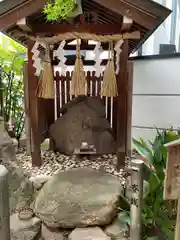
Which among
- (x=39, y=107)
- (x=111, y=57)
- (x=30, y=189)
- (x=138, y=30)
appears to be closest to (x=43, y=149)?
(x=39, y=107)

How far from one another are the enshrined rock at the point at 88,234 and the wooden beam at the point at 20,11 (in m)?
1.79

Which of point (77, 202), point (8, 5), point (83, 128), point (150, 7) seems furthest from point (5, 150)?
point (150, 7)

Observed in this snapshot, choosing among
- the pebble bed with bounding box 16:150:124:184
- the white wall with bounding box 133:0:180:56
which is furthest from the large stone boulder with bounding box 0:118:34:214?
the white wall with bounding box 133:0:180:56

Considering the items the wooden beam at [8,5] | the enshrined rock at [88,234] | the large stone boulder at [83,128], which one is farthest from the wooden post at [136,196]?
the wooden beam at [8,5]

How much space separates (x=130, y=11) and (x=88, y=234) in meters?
1.75

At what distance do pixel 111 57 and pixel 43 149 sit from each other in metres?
1.51

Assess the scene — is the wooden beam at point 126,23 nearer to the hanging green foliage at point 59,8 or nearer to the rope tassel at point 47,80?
the hanging green foliage at point 59,8

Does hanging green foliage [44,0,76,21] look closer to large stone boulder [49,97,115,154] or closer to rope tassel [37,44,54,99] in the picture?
rope tassel [37,44,54,99]

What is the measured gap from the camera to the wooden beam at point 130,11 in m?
1.93

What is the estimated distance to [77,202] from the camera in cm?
178

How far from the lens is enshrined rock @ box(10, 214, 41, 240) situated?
167 centimetres

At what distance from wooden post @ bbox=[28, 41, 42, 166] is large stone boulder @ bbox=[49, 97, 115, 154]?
447 millimetres

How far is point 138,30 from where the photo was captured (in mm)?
2176

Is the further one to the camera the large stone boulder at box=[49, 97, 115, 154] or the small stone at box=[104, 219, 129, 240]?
the large stone boulder at box=[49, 97, 115, 154]
